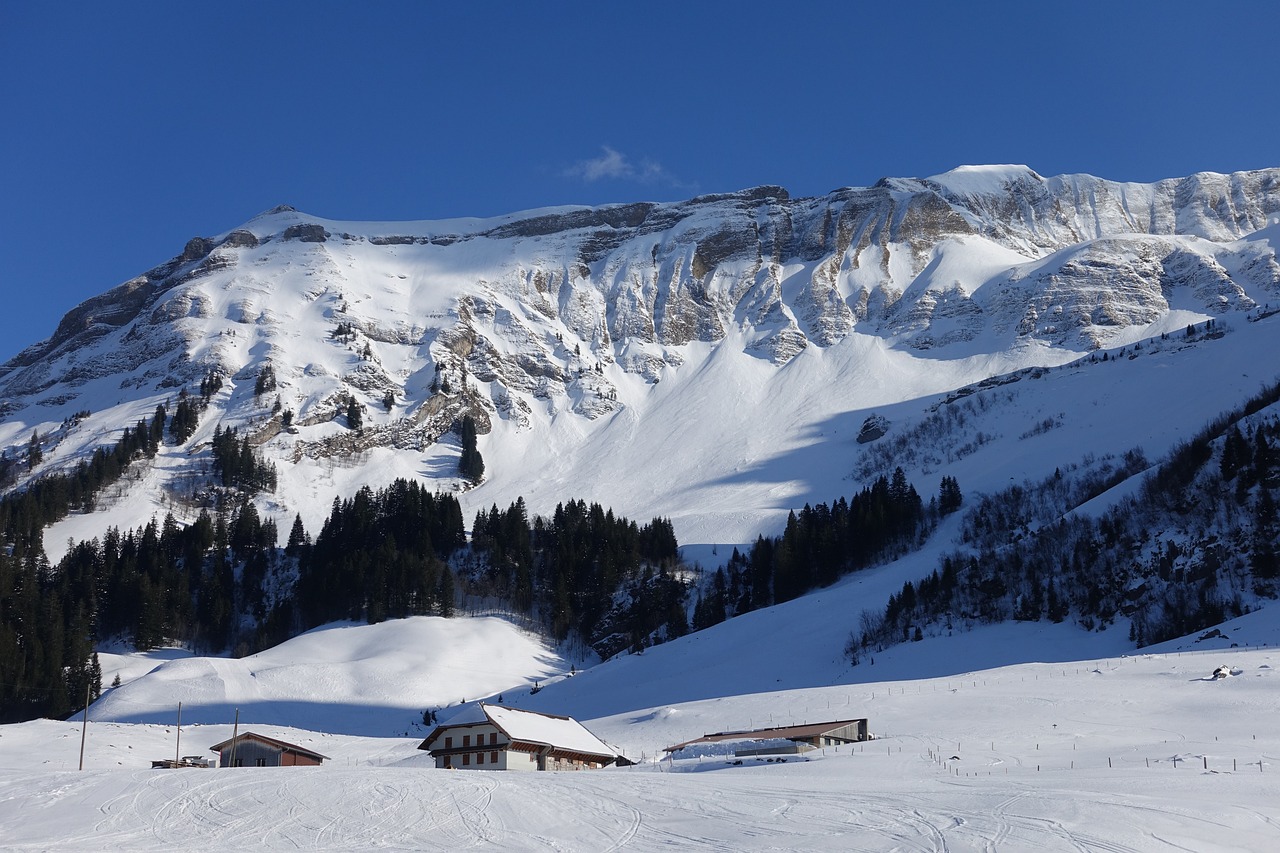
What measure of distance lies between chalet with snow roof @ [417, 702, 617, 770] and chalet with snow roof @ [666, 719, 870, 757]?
4.57 metres

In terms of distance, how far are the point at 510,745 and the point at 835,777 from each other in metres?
18.3

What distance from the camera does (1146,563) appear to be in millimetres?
70750

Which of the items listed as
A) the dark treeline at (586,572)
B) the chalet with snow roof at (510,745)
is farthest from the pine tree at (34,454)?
the chalet with snow roof at (510,745)

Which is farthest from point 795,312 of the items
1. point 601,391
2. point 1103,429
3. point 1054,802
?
point 1054,802

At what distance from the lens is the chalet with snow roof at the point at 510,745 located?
48000 millimetres

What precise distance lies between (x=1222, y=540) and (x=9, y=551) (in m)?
101

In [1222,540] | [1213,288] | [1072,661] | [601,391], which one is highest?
[1213,288]

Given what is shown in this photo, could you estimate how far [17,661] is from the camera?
82938 millimetres

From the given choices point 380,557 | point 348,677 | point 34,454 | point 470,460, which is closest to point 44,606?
point 380,557

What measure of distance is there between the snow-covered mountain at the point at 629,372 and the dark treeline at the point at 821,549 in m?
9.82

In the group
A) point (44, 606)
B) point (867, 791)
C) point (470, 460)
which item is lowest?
point (867, 791)

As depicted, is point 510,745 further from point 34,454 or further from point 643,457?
point 34,454

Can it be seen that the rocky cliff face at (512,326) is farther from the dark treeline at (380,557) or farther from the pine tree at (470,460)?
the dark treeline at (380,557)

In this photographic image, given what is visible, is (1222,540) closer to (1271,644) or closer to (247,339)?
(1271,644)
